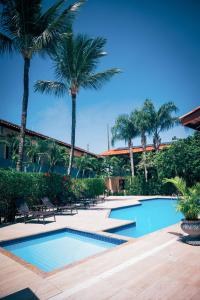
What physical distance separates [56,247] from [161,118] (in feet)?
73.0

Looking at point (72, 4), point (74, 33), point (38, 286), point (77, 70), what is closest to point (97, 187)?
point (77, 70)

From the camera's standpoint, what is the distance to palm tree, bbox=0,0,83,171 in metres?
11.5

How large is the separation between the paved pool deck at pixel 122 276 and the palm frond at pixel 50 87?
14564mm

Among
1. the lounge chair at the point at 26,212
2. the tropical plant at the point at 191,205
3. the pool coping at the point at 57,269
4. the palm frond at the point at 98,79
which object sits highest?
the palm frond at the point at 98,79

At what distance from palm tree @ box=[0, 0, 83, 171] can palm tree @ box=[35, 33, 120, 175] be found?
11.5 feet

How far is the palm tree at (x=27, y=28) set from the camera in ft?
37.7

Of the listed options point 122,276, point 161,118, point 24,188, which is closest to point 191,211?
point 122,276

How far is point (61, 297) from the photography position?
3012 millimetres

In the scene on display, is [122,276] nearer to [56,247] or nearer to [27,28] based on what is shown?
[56,247]

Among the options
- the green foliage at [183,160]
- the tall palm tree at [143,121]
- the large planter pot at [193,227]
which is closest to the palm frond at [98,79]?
the tall palm tree at [143,121]

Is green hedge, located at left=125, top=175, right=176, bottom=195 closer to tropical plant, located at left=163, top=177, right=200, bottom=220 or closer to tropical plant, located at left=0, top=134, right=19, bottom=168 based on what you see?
tropical plant, located at left=0, top=134, right=19, bottom=168

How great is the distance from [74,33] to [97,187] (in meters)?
13.6

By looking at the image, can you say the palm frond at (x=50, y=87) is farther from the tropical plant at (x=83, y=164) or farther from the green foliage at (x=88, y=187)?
the tropical plant at (x=83, y=164)

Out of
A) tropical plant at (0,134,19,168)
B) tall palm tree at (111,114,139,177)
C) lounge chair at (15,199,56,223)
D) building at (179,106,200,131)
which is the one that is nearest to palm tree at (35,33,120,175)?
tropical plant at (0,134,19,168)
